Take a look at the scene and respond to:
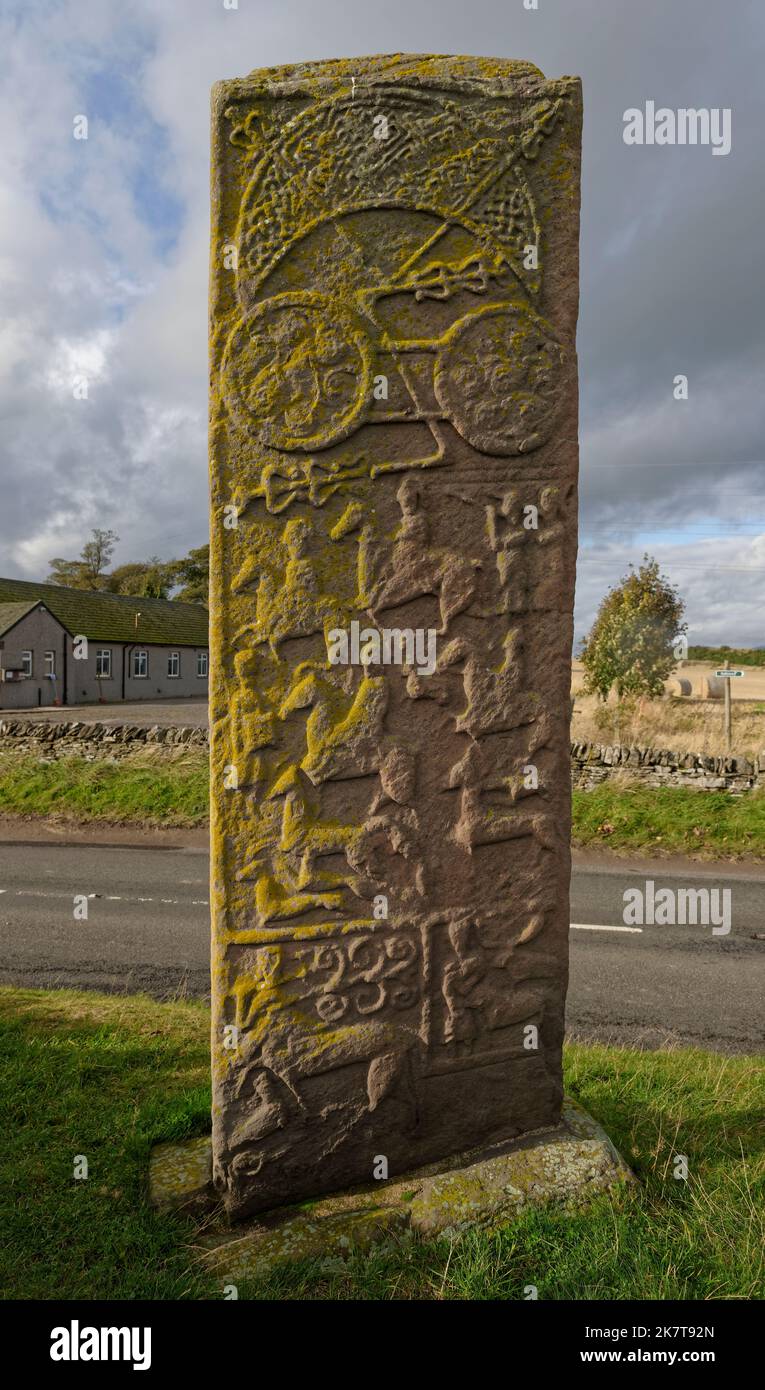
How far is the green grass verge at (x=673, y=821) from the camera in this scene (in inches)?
436

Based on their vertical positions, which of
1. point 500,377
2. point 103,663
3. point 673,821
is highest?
point 103,663

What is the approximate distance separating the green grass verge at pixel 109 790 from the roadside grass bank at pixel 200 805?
2cm

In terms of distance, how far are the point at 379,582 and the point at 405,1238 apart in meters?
2.46

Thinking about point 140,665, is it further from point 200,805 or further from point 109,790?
point 200,805

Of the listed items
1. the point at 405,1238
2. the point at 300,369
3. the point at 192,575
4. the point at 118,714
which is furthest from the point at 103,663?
the point at 405,1238

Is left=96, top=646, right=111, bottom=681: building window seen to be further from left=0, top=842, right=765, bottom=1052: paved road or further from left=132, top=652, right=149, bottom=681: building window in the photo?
left=0, top=842, right=765, bottom=1052: paved road

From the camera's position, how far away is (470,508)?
361cm

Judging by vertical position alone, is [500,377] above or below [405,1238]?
above

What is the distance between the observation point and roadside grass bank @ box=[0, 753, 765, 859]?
11207mm

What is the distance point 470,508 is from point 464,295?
872mm

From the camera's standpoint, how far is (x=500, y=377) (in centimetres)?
360

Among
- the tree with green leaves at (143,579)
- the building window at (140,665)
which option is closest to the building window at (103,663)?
the building window at (140,665)

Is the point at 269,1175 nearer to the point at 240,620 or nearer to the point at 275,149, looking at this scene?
the point at 240,620

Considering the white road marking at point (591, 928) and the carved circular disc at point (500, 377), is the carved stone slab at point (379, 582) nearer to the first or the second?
the carved circular disc at point (500, 377)
